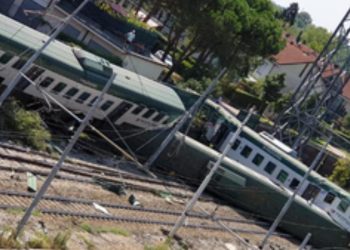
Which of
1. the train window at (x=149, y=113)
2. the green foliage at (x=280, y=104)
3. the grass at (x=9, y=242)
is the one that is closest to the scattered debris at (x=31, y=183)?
the grass at (x=9, y=242)

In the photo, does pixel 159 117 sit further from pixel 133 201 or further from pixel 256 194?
pixel 133 201

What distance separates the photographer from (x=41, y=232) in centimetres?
2075

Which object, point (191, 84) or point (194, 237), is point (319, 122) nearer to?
point (191, 84)

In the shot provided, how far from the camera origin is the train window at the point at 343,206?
4159cm

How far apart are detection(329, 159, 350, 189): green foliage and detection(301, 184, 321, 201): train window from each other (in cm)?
1449

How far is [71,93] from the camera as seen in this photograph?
32469 mm

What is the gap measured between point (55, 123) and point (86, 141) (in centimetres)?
A: 202

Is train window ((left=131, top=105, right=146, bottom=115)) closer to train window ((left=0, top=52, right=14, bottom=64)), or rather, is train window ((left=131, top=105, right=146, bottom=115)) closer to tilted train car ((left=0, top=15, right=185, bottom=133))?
tilted train car ((left=0, top=15, right=185, bottom=133))

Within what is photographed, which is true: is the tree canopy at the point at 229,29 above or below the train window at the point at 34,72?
above

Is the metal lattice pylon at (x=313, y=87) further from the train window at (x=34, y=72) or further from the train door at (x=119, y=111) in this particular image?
the train window at (x=34, y=72)

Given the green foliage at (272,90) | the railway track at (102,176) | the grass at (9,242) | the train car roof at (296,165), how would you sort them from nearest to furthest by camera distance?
the grass at (9,242), the railway track at (102,176), the train car roof at (296,165), the green foliage at (272,90)

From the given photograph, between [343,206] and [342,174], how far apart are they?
1633 centimetres

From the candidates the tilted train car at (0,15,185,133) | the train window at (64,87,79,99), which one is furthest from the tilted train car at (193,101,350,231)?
the train window at (64,87,79,99)

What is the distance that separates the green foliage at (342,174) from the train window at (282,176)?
48.2 ft
